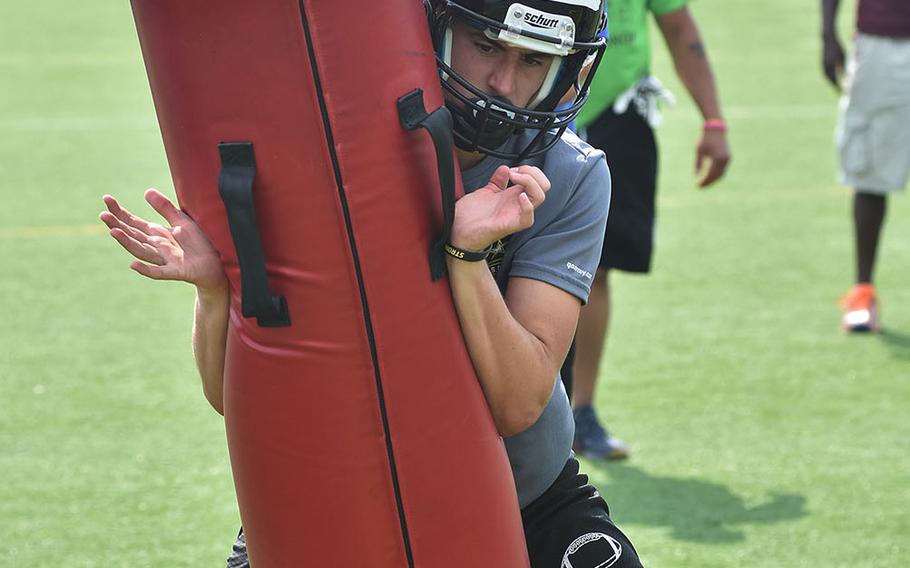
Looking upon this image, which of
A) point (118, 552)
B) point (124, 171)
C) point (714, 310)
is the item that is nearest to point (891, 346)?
point (714, 310)

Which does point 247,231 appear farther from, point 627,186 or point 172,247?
point 627,186

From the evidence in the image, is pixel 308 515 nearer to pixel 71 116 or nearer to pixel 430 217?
pixel 430 217

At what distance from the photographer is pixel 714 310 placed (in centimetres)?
631

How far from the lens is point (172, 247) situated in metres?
2.26

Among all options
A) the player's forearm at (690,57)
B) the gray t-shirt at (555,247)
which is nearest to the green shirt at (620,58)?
the player's forearm at (690,57)

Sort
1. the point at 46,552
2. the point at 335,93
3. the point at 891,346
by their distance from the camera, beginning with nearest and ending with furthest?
the point at 335,93 < the point at 46,552 < the point at 891,346

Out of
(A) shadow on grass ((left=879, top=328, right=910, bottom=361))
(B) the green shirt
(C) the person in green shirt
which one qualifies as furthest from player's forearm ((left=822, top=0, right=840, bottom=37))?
(B) the green shirt

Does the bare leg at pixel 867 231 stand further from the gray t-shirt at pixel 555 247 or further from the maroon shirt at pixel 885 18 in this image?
the gray t-shirt at pixel 555 247

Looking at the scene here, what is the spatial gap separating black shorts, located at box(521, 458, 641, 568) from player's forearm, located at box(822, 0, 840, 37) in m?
4.46

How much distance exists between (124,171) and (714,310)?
422 centimetres

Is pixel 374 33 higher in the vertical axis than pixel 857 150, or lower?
higher

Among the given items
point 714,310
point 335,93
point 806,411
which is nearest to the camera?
point 335,93

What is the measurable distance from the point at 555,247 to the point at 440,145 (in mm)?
339

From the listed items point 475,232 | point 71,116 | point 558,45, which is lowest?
point 71,116
